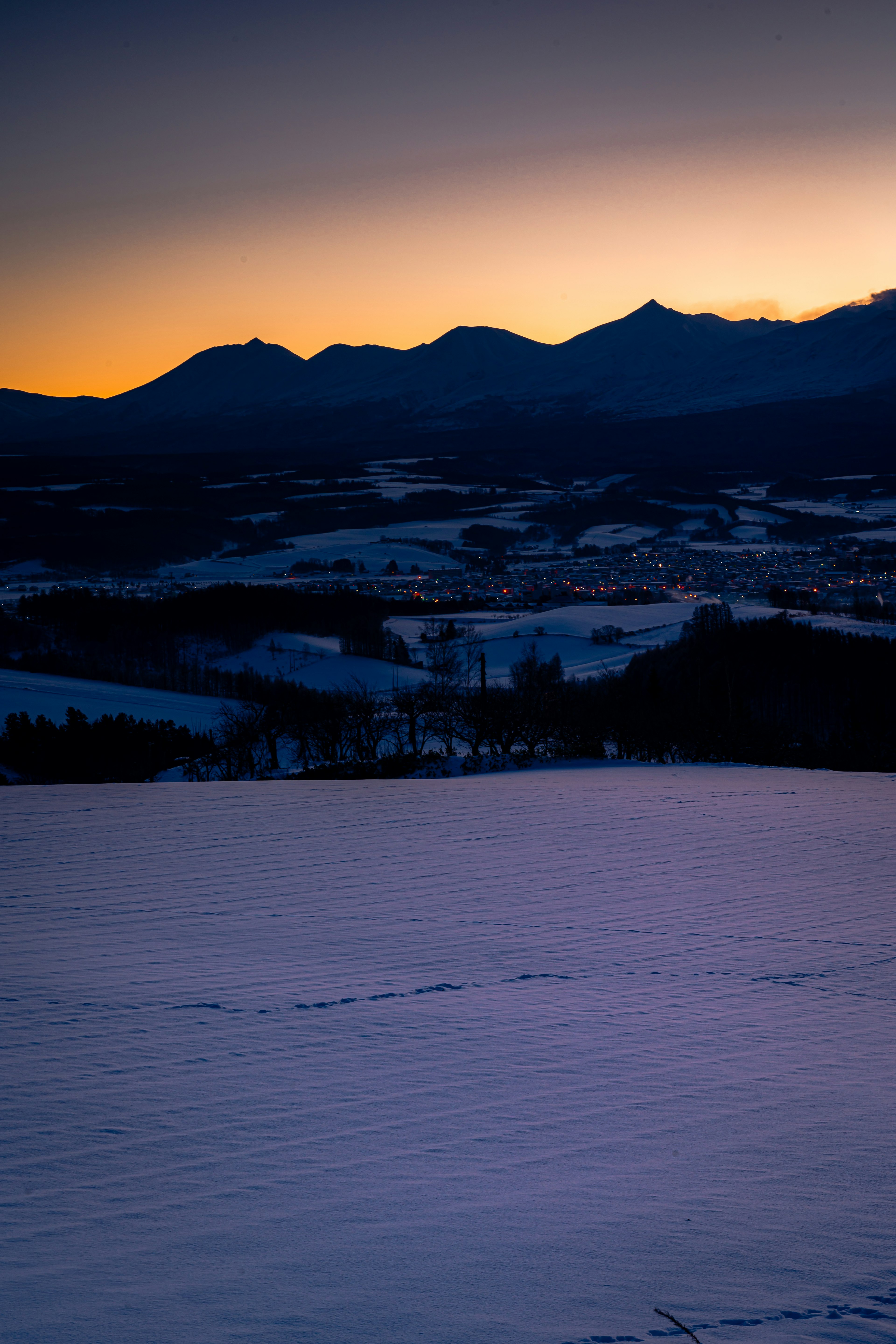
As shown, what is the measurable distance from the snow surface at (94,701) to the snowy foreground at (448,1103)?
34338 mm

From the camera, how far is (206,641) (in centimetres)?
8325

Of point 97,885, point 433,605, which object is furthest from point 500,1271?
point 433,605

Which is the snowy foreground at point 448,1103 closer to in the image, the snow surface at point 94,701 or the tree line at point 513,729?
the tree line at point 513,729

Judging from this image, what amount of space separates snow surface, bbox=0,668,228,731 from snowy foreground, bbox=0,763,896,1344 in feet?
113

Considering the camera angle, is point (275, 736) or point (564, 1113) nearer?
point (564, 1113)

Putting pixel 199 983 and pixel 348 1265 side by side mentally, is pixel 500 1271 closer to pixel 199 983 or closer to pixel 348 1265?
pixel 348 1265

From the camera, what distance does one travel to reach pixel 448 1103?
673cm

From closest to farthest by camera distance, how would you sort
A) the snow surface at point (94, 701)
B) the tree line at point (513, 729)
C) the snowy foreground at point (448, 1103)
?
the snowy foreground at point (448, 1103) → the tree line at point (513, 729) → the snow surface at point (94, 701)

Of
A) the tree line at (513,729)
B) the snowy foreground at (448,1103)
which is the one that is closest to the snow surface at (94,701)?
the tree line at (513,729)

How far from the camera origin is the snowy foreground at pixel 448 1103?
446 cm

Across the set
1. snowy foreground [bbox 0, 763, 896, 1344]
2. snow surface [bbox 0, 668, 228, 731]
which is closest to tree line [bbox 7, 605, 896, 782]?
snow surface [bbox 0, 668, 228, 731]

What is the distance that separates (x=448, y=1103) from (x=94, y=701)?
47.0 m

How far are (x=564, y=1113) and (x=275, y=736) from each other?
95.8 feet

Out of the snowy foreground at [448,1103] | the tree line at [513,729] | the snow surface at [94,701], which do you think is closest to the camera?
the snowy foreground at [448,1103]
